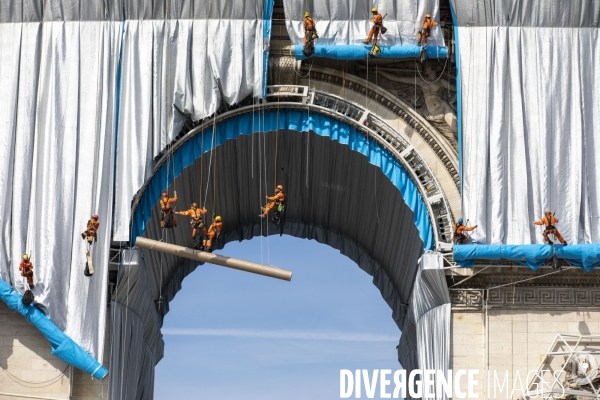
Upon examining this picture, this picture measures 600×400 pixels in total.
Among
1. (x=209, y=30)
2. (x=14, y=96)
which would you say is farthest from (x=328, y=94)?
(x=14, y=96)

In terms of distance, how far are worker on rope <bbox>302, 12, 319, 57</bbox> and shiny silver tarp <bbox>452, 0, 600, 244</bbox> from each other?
10.8 feet

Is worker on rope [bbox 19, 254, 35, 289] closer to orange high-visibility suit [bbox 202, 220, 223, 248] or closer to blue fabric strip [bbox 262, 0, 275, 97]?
orange high-visibility suit [bbox 202, 220, 223, 248]

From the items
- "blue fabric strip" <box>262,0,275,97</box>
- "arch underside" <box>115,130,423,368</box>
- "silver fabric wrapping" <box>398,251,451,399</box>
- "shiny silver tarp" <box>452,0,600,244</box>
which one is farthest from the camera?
"arch underside" <box>115,130,423,368</box>

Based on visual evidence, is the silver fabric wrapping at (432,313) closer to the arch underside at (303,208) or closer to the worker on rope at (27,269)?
the arch underside at (303,208)

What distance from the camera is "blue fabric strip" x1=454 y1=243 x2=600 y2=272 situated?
2744 cm

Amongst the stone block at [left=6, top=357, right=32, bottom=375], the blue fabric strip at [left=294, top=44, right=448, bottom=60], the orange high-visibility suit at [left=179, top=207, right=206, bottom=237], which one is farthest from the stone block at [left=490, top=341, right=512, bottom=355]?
the stone block at [left=6, top=357, right=32, bottom=375]

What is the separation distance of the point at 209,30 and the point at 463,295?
26.8 feet

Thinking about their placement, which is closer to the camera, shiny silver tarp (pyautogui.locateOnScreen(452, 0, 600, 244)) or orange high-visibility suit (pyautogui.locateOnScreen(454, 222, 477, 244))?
orange high-visibility suit (pyautogui.locateOnScreen(454, 222, 477, 244))

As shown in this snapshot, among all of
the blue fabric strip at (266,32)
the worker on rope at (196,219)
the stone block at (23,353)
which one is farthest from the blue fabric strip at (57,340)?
the blue fabric strip at (266,32)

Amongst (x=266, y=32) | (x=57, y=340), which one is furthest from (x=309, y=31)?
(x=57, y=340)

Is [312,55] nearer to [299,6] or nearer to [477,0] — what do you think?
[299,6]

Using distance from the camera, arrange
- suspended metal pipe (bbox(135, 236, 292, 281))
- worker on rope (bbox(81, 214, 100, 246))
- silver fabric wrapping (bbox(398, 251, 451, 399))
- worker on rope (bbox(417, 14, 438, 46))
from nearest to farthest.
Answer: suspended metal pipe (bbox(135, 236, 292, 281)), worker on rope (bbox(81, 214, 100, 246)), silver fabric wrapping (bbox(398, 251, 451, 399)), worker on rope (bbox(417, 14, 438, 46))

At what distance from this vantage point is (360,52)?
28.6 meters

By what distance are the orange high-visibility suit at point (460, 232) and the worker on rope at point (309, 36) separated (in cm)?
499
